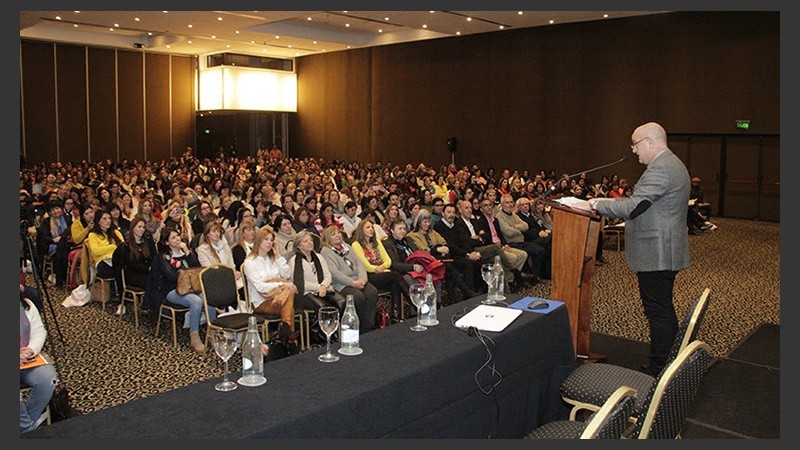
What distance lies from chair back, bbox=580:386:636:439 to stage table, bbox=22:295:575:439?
84cm

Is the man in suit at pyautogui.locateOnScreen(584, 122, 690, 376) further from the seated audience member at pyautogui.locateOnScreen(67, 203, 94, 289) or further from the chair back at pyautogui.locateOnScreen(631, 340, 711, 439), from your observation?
the seated audience member at pyautogui.locateOnScreen(67, 203, 94, 289)

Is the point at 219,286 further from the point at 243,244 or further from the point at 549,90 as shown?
the point at 549,90

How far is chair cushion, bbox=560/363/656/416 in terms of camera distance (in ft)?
11.6

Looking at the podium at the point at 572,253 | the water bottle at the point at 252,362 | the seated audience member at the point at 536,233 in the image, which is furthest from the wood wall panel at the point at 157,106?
the water bottle at the point at 252,362

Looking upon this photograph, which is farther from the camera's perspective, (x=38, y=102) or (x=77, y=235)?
(x=38, y=102)

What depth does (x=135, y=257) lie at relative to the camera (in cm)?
682

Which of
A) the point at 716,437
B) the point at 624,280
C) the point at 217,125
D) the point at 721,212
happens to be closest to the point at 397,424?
the point at 716,437

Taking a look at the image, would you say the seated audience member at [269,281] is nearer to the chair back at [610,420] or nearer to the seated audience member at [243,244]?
the seated audience member at [243,244]

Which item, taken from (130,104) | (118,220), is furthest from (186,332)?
(130,104)

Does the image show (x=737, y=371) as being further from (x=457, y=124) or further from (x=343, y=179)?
(x=457, y=124)

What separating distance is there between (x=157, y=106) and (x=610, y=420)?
2433 centimetres

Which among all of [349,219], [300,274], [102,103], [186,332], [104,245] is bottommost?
[186,332]

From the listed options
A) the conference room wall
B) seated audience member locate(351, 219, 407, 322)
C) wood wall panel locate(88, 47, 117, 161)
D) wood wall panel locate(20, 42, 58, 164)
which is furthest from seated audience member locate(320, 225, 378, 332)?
wood wall panel locate(88, 47, 117, 161)

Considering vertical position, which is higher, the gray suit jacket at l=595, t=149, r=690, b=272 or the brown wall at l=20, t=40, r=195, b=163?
the brown wall at l=20, t=40, r=195, b=163
